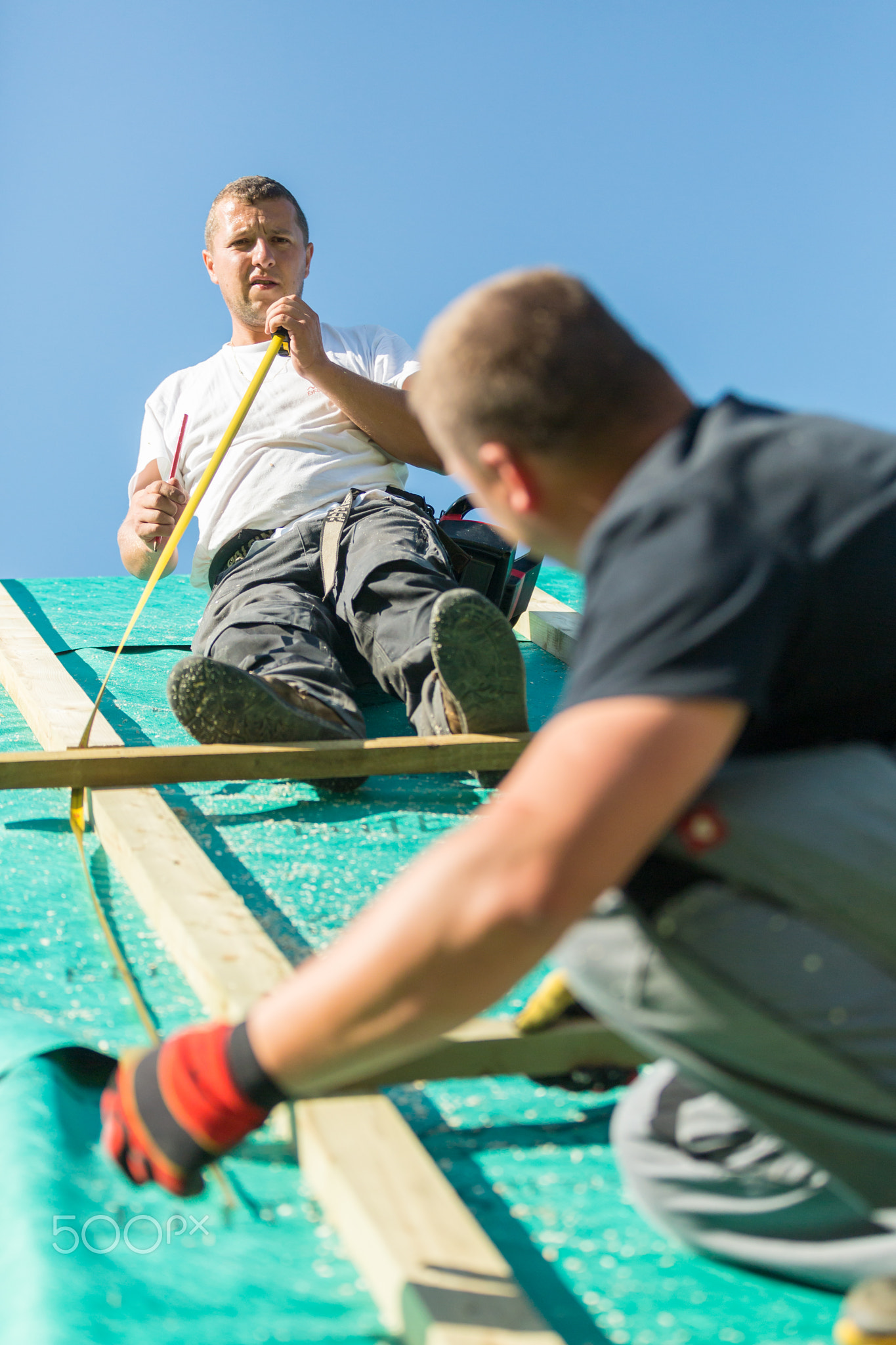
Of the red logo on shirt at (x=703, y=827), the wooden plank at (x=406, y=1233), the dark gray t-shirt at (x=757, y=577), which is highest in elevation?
the dark gray t-shirt at (x=757, y=577)

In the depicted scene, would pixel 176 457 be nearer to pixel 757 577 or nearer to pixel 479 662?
pixel 479 662

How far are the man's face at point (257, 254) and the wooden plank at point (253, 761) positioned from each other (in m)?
1.09

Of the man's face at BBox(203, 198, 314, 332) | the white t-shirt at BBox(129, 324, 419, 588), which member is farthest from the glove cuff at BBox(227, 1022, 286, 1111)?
the man's face at BBox(203, 198, 314, 332)

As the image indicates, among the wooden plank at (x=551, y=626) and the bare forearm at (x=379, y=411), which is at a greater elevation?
the bare forearm at (x=379, y=411)

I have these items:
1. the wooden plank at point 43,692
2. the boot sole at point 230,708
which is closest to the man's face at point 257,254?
the wooden plank at point 43,692

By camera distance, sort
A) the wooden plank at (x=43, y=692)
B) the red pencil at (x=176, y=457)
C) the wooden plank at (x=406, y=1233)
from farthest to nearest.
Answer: the red pencil at (x=176, y=457), the wooden plank at (x=43, y=692), the wooden plank at (x=406, y=1233)

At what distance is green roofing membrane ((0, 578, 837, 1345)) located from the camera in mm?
711

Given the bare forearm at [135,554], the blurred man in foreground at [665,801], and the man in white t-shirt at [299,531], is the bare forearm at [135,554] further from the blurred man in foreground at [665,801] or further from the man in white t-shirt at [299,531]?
the blurred man in foreground at [665,801]

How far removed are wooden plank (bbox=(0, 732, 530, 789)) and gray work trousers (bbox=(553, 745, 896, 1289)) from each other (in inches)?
36.7

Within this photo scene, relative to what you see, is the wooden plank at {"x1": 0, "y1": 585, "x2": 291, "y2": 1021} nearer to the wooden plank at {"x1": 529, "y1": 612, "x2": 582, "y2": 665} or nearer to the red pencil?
the red pencil

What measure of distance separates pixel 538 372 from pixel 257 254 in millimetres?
1877

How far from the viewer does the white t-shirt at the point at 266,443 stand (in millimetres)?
2115

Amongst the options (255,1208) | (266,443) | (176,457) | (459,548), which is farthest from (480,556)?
(255,1208)

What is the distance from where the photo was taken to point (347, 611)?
6.24 ft
